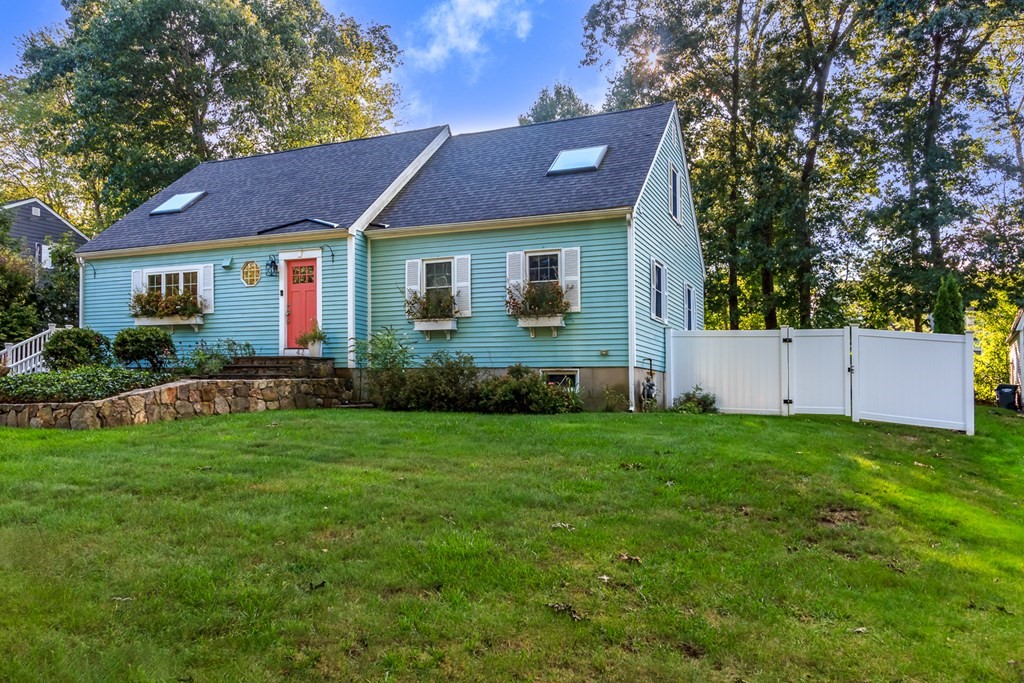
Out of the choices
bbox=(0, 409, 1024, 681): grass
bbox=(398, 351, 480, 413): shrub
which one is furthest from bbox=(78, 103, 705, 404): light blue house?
bbox=(0, 409, 1024, 681): grass

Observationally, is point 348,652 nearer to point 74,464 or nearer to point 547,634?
point 547,634

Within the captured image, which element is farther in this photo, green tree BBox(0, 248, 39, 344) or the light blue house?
green tree BBox(0, 248, 39, 344)

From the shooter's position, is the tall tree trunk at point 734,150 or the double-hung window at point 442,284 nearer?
the double-hung window at point 442,284

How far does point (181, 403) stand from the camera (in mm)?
9281

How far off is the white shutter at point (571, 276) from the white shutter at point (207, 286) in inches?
296

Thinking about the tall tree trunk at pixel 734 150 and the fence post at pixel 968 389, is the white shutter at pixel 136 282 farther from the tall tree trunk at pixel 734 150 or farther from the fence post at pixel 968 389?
the fence post at pixel 968 389

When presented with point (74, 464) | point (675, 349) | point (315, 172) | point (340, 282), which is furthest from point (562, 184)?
point (74, 464)

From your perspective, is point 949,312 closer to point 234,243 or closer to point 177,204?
point 234,243

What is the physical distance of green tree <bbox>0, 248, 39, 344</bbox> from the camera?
47.9ft

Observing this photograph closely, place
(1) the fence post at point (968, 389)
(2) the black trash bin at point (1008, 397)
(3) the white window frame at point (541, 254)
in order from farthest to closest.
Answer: (2) the black trash bin at point (1008, 397), (3) the white window frame at point (541, 254), (1) the fence post at point (968, 389)

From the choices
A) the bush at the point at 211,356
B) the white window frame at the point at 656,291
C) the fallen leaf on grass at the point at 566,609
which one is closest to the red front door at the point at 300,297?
the bush at the point at 211,356

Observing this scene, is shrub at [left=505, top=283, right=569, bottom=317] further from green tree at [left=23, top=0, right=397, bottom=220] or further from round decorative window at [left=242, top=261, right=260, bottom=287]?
green tree at [left=23, top=0, right=397, bottom=220]

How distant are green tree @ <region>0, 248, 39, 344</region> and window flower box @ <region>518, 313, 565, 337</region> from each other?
11.6 meters

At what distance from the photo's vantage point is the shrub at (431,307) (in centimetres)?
1230
